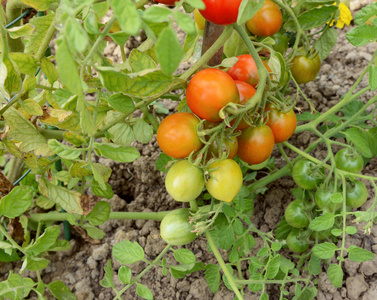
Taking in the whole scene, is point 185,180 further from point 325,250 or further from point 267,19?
point 267,19

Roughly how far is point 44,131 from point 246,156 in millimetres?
633

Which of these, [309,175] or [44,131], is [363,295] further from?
[44,131]

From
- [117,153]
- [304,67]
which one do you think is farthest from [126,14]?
[304,67]

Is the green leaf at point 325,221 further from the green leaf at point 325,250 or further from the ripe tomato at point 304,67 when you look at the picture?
the ripe tomato at point 304,67

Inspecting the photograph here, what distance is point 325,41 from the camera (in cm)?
139

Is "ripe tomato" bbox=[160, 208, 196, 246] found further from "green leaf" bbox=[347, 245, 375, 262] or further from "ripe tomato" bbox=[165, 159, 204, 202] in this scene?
"green leaf" bbox=[347, 245, 375, 262]

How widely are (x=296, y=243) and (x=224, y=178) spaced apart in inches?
21.0

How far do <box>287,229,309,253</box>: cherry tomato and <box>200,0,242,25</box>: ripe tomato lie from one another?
0.81m

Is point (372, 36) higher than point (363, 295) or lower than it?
higher

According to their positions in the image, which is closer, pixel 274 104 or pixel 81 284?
pixel 274 104

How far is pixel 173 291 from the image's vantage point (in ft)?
4.54

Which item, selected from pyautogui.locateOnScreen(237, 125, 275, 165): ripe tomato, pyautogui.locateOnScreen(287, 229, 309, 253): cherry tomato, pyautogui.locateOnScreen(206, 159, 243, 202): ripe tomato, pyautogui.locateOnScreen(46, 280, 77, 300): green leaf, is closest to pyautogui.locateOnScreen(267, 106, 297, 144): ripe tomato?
pyautogui.locateOnScreen(237, 125, 275, 165): ripe tomato

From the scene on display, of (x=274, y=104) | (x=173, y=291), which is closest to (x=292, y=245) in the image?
(x=173, y=291)

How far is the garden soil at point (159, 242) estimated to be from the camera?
133 centimetres
